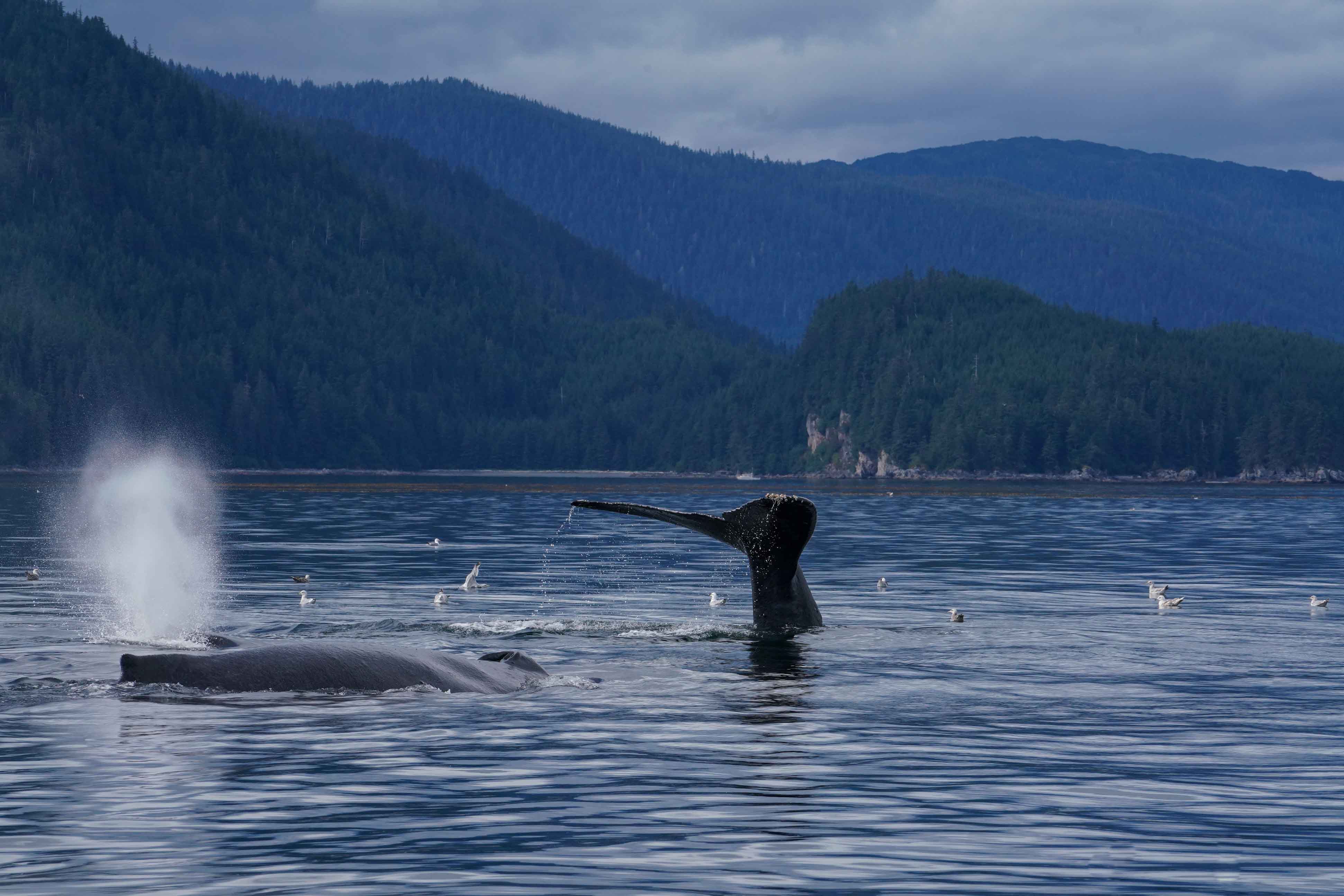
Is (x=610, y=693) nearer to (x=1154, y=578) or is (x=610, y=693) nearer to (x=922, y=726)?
(x=922, y=726)

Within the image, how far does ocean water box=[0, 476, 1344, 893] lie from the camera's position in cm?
1744

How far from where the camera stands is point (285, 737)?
24.2m

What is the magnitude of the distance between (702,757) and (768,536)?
431 inches

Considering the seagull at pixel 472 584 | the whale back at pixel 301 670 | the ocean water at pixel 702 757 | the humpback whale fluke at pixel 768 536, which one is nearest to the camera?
the ocean water at pixel 702 757

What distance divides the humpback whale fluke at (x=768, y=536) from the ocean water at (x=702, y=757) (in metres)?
0.96

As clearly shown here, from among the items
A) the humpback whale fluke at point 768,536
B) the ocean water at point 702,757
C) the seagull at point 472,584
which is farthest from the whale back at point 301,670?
the seagull at point 472,584

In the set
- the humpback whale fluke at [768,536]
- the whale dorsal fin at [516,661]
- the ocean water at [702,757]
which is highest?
the humpback whale fluke at [768,536]

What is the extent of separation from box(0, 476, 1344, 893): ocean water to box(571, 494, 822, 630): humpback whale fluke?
958 millimetres

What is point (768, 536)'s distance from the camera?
3412cm

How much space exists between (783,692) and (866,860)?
11875mm

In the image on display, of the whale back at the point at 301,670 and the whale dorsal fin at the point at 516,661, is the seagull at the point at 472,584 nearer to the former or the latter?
the whale dorsal fin at the point at 516,661

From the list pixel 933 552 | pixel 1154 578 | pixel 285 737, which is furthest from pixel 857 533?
pixel 285 737

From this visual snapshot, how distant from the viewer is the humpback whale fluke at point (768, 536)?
32.2m

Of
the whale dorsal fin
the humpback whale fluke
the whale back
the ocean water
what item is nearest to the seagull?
the ocean water
